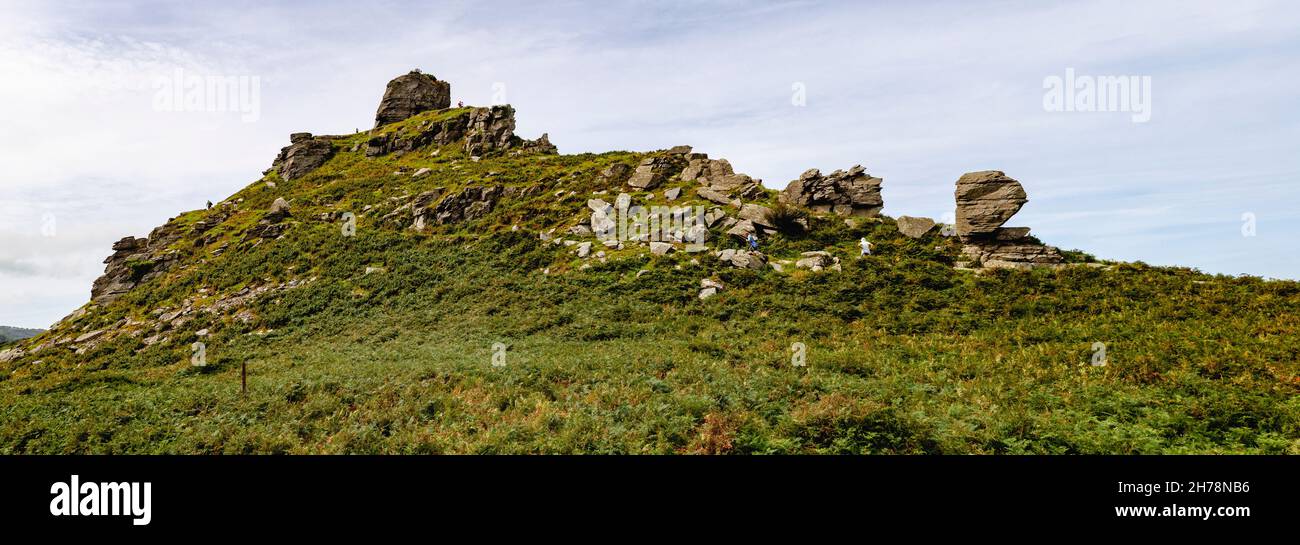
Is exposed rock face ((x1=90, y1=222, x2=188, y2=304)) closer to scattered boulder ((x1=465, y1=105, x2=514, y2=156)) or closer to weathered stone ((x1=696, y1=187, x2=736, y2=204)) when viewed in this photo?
scattered boulder ((x1=465, y1=105, x2=514, y2=156))

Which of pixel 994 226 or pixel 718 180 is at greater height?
pixel 718 180

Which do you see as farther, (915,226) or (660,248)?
(660,248)

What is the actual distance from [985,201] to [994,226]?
1.49 meters

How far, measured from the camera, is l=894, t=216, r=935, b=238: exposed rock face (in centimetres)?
2831

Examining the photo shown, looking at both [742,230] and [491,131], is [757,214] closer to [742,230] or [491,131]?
[742,230]

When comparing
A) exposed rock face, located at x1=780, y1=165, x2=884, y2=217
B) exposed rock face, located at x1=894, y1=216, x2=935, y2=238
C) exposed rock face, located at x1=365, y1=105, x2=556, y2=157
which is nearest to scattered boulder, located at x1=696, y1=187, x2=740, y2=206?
exposed rock face, located at x1=780, y1=165, x2=884, y2=217

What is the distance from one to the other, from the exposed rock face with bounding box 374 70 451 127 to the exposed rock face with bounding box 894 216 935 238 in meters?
78.0

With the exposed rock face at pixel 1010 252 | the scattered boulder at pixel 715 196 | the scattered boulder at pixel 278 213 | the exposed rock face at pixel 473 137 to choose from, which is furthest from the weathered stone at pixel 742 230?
the scattered boulder at pixel 278 213

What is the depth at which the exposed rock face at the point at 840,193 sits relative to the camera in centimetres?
3269

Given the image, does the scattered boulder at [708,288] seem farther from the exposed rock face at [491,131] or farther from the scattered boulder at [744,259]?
the exposed rock face at [491,131]

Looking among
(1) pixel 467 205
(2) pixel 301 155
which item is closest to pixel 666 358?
(1) pixel 467 205

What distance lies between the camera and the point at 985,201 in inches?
1021

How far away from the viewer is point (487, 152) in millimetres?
60094
